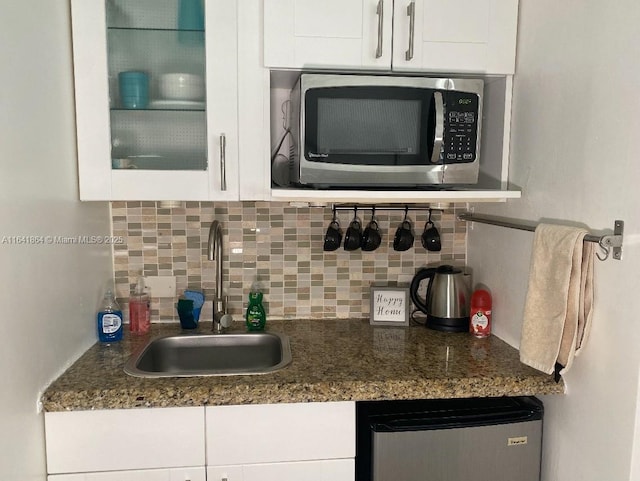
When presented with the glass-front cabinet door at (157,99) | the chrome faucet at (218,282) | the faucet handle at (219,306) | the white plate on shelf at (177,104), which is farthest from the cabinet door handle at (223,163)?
the faucet handle at (219,306)

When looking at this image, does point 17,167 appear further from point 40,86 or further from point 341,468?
point 341,468

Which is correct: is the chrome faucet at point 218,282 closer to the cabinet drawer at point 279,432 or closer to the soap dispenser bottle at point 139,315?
the soap dispenser bottle at point 139,315

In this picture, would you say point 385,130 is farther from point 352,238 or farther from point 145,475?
point 145,475

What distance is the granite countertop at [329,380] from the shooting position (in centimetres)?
138

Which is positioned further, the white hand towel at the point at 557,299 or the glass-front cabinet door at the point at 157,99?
the glass-front cabinet door at the point at 157,99

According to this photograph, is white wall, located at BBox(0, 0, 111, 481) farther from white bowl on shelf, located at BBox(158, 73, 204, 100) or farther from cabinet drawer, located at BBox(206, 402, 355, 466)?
cabinet drawer, located at BBox(206, 402, 355, 466)

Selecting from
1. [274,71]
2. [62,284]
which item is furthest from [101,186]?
[274,71]

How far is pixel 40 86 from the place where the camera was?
138 centimetres

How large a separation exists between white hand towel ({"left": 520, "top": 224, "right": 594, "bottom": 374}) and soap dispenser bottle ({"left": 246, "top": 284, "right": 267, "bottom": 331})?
89cm

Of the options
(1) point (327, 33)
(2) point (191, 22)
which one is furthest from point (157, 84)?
(1) point (327, 33)

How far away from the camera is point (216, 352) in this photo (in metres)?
1.89

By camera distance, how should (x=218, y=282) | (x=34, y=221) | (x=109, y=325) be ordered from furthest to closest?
(x=218, y=282)
(x=109, y=325)
(x=34, y=221)

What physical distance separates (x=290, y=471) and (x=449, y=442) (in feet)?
1.45

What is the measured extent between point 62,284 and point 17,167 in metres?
0.40
